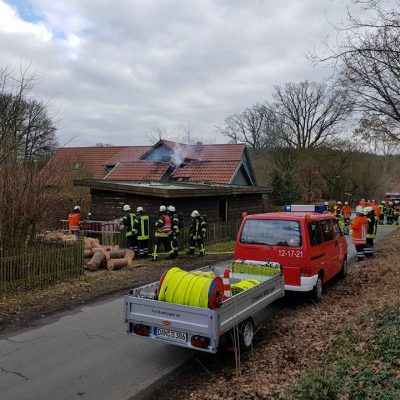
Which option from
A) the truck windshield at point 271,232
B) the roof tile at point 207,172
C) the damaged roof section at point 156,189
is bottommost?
the truck windshield at point 271,232

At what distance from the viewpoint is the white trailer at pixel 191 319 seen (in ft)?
16.7

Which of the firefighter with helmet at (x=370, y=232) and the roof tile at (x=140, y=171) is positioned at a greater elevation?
the roof tile at (x=140, y=171)

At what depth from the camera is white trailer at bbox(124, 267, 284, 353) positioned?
510 cm

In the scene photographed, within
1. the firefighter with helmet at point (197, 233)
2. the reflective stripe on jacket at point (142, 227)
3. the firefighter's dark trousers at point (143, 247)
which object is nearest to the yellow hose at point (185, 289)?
the reflective stripe on jacket at point (142, 227)

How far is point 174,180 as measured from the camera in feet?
96.0

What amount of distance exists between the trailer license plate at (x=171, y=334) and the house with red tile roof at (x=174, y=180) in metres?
10.5

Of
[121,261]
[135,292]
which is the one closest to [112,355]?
[135,292]

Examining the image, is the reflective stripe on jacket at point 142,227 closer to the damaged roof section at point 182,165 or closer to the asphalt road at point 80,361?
the asphalt road at point 80,361

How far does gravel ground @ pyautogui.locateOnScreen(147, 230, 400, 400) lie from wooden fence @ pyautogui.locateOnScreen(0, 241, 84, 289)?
535 cm

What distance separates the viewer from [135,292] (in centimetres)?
605

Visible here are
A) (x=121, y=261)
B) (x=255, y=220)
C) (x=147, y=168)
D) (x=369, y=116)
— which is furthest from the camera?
(x=147, y=168)

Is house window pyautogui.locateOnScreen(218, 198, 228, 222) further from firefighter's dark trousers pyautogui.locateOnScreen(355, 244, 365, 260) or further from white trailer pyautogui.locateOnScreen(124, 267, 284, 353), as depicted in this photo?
white trailer pyautogui.locateOnScreen(124, 267, 284, 353)

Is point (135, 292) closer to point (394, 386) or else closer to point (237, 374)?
point (237, 374)

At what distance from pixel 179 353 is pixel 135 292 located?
3.65 feet
